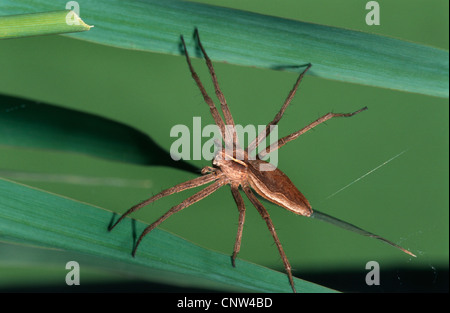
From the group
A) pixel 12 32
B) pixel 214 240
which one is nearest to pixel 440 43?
pixel 214 240

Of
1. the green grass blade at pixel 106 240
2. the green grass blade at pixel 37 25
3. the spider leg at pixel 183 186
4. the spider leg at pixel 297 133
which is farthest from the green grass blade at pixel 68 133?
the green grass blade at pixel 37 25

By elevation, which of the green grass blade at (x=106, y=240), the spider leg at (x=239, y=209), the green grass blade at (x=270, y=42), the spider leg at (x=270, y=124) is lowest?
the green grass blade at (x=106, y=240)

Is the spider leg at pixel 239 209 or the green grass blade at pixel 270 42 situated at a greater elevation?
the green grass blade at pixel 270 42

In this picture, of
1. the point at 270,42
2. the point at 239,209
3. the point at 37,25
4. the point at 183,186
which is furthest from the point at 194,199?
the point at 37,25

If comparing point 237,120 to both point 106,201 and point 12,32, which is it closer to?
point 106,201

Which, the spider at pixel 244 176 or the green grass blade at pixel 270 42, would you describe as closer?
the green grass blade at pixel 270 42

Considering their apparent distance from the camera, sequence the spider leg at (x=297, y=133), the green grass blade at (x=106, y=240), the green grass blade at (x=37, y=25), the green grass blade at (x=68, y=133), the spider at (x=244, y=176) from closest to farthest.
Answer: the green grass blade at (x=37, y=25), the green grass blade at (x=106, y=240), the green grass blade at (x=68, y=133), the spider at (x=244, y=176), the spider leg at (x=297, y=133)

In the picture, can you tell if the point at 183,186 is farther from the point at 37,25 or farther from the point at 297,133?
the point at 37,25

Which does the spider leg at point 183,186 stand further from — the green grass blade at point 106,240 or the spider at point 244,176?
the green grass blade at point 106,240
